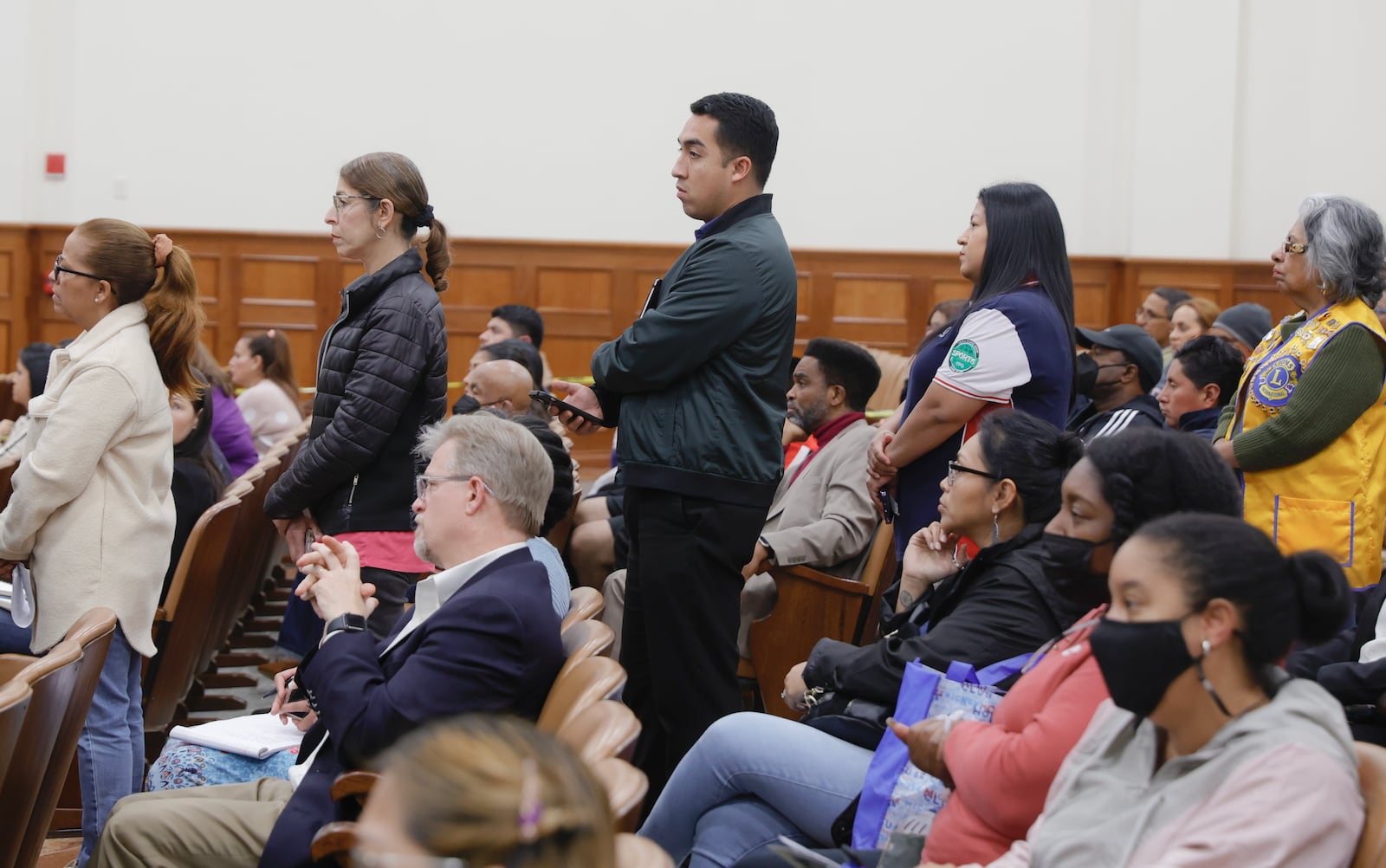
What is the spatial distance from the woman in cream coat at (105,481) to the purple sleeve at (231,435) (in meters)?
2.33

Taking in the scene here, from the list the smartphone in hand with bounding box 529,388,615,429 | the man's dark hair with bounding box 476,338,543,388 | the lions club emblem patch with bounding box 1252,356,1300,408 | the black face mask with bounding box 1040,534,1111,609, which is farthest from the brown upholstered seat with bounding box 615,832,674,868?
the man's dark hair with bounding box 476,338,543,388

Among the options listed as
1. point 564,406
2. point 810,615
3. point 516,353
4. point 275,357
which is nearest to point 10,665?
point 564,406

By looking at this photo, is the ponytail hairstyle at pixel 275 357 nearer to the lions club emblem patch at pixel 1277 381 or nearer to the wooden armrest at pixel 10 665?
the wooden armrest at pixel 10 665

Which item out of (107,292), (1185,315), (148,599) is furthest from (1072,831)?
(1185,315)

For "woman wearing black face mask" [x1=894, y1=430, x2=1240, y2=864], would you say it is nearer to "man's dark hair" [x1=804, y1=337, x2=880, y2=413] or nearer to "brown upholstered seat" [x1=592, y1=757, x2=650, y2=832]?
"brown upholstered seat" [x1=592, y1=757, x2=650, y2=832]

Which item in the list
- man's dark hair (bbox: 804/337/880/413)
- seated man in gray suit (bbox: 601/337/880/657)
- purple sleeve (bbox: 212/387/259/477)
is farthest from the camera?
purple sleeve (bbox: 212/387/259/477)

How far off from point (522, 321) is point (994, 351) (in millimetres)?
3458

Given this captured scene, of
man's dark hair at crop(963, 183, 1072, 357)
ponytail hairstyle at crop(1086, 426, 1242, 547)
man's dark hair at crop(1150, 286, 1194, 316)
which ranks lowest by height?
ponytail hairstyle at crop(1086, 426, 1242, 547)

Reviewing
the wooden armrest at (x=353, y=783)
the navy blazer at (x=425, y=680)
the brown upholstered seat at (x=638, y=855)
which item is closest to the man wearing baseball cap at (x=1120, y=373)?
the navy blazer at (x=425, y=680)

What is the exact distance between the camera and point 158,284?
2812mm

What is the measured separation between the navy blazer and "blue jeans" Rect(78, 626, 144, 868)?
0.89 meters

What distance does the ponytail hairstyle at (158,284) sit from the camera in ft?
8.91

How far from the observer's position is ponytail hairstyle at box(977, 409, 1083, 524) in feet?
7.22

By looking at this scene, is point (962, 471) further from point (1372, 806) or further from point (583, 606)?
point (1372, 806)
